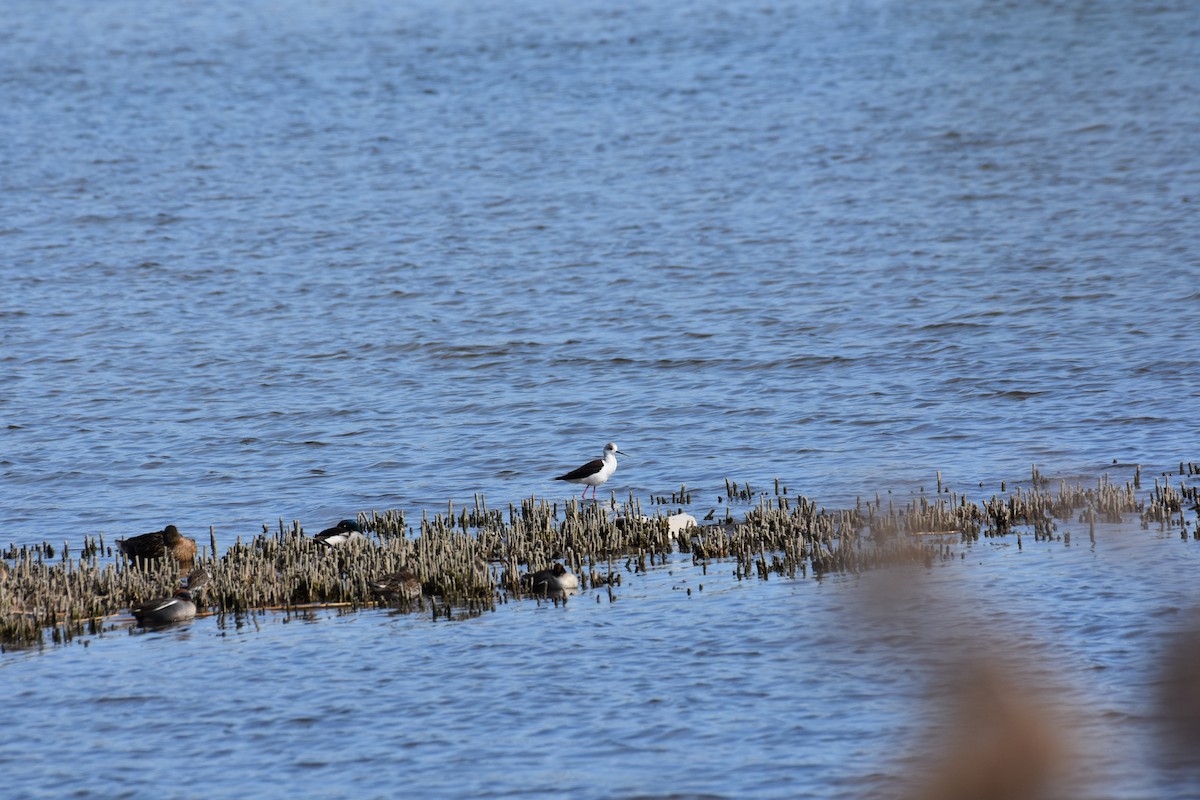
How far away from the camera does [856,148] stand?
44219mm

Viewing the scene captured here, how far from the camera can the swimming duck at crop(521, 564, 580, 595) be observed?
41.0ft

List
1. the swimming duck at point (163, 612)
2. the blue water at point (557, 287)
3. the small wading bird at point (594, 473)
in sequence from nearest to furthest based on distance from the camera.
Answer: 1. the blue water at point (557, 287)
2. the swimming duck at point (163, 612)
3. the small wading bird at point (594, 473)

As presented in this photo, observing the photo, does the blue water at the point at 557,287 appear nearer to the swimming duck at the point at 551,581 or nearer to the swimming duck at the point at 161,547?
the swimming duck at the point at 551,581

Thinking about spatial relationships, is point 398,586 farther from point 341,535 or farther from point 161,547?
point 161,547

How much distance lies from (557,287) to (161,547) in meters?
19.8

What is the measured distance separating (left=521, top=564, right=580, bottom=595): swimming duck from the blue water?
2.36 feet

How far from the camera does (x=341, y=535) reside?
46.9 feet

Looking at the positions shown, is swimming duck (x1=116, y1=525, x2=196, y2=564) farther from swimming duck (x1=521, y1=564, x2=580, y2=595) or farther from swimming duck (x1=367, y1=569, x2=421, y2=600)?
swimming duck (x1=521, y1=564, x2=580, y2=595)

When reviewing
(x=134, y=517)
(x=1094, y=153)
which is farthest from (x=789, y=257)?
(x=134, y=517)

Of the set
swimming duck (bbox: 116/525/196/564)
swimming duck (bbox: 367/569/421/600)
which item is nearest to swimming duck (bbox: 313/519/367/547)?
swimming duck (bbox: 116/525/196/564)

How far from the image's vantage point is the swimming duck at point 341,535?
1403 centimetres

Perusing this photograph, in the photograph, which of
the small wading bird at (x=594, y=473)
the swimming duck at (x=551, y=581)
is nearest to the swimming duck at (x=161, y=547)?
the swimming duck at (x=551, y=581)

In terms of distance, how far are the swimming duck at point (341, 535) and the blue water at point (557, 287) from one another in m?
2.17

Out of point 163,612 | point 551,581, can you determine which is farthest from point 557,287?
point 163,612
